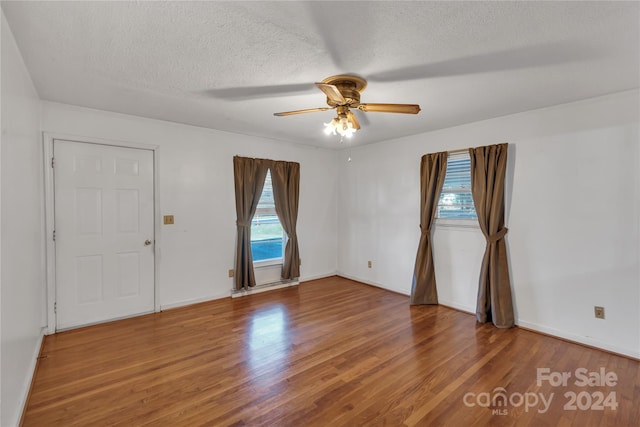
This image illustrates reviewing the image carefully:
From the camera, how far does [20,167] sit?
80.0 inches

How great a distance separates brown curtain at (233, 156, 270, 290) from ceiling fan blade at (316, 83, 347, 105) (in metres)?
2.33

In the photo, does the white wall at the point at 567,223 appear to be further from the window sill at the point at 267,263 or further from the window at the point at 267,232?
the window sill at the point at 267,263

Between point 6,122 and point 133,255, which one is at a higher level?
point 6,122

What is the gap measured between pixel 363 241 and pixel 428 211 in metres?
1.41

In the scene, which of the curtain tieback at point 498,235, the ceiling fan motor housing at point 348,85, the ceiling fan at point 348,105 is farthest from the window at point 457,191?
the ceiling fan motor housing at point 348,85

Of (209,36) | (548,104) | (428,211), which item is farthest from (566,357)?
(209,36)

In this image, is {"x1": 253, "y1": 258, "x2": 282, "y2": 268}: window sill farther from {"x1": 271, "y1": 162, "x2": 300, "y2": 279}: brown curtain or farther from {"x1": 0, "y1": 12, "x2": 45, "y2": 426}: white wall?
{"x1": 0, "y1": 12, "x2": 45, "y2": 426}: white wall

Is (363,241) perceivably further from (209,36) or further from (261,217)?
(209,36)

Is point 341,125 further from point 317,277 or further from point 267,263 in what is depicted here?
point 317,277

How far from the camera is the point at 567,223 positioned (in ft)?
9.80

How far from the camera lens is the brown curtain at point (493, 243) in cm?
329

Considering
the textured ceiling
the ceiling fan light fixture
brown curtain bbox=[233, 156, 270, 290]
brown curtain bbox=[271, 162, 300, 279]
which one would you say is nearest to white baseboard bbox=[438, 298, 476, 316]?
brown curtain bbox=[271, 162, 300, 279]

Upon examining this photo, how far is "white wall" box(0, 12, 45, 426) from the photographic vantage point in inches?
64.1

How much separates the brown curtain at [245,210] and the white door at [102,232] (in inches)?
42.4
